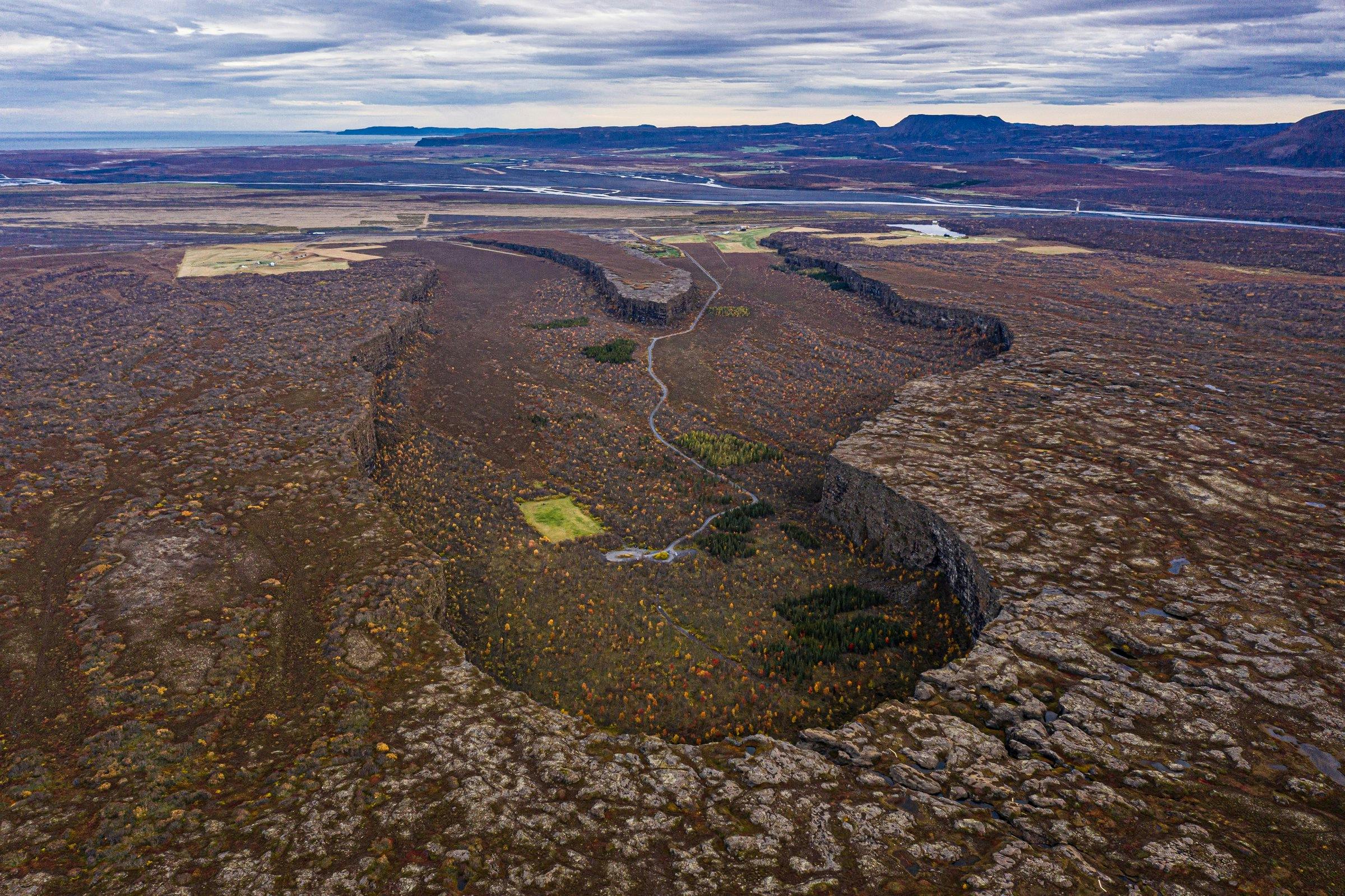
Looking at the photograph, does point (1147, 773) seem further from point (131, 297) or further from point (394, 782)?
point (131, 297)

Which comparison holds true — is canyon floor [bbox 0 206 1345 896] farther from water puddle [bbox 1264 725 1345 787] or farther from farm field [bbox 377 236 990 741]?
farm field [bbox 377 236 990 741]

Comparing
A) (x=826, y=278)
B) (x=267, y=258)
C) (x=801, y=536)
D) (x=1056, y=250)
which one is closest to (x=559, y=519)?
(x=801, y=536)

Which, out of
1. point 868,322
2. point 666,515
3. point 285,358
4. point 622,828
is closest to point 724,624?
point 666,515

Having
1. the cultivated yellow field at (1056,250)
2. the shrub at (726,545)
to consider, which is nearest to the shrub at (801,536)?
the shrub at (726,545)

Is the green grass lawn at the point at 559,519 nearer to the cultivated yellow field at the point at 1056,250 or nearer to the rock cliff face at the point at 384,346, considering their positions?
the rock cliff face at the point at 384,346

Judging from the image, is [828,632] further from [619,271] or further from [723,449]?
[619,271]

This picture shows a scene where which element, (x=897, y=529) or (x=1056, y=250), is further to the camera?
(x=1056, y=250)
